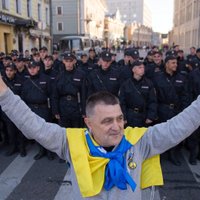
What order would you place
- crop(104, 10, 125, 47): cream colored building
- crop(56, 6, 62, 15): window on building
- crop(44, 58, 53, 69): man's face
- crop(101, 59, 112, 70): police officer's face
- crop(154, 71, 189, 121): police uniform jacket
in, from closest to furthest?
crop(154, 71, 189, 121): police uniform jacket, crop(101, 59, 112, 70): police officer's face, crop(44, 58, 53, 69): man's face, crop(56, 6, 62, 15): window on building, crop(104, 10, 125, 47): cream colored building

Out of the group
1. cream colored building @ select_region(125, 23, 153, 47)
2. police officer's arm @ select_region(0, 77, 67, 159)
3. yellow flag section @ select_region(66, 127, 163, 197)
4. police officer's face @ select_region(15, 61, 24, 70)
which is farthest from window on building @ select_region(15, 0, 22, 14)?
cream colored building @ select_region(125, 23, 153, 47)

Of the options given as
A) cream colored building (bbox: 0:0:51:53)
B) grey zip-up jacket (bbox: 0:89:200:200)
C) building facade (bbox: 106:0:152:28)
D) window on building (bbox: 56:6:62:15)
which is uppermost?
building facade (bbox: 106:0:152:28)

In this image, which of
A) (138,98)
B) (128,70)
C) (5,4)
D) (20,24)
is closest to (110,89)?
(128,70)

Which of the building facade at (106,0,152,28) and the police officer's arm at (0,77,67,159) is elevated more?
the building facade at (106,0,152,28)

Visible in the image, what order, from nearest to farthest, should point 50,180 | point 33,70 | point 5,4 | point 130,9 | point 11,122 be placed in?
point 50,180 → point 33,70 → point 11,122 → point 5,4 → point 130,9

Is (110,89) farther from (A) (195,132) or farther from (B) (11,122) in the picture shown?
(B) (11,122)

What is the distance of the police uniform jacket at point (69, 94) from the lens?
6.41m

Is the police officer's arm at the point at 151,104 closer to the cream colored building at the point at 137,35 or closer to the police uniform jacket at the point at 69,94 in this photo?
the police uniform jacket at the point at 69,94

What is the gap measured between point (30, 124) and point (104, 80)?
15.5 feet

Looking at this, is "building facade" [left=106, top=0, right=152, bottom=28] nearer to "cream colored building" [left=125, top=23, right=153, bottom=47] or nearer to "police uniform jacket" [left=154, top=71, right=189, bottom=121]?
"cream colored building" [left=125, top=23, right=153, bottom=47]

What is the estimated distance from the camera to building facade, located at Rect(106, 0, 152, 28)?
15600 cm

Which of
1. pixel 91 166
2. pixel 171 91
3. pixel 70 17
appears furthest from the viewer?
pixel 70 17

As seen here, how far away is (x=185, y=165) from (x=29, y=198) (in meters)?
2.83

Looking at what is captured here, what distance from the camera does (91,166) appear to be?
2.09 m
